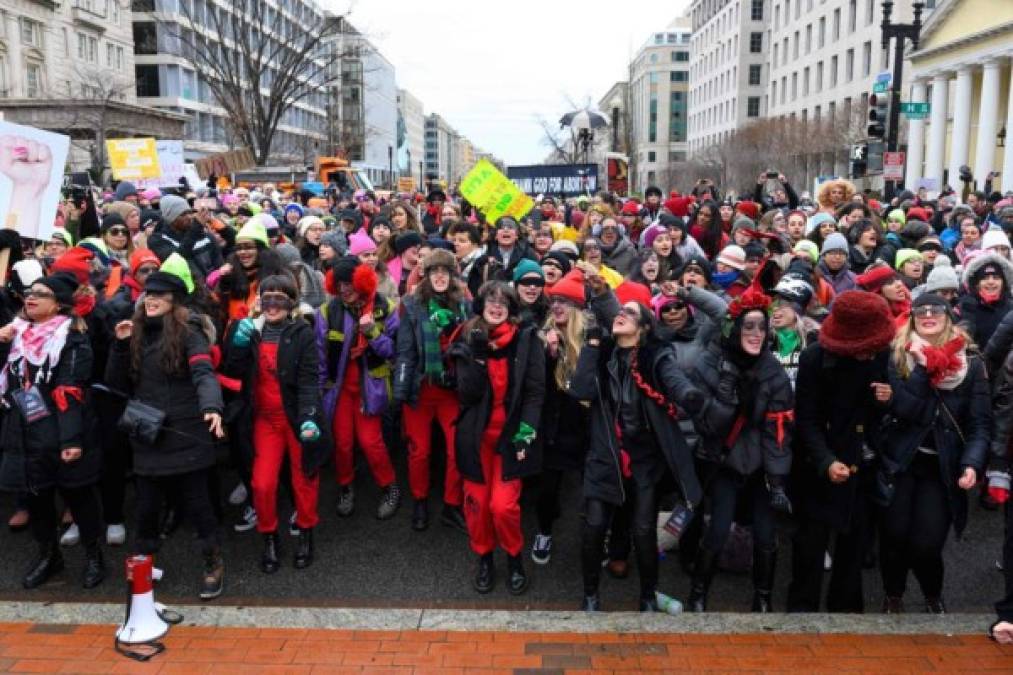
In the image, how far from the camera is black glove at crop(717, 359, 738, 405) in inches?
182

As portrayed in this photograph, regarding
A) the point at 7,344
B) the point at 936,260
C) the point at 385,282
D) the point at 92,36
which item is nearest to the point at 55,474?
the point at 7,344

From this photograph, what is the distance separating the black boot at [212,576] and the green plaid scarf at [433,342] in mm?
1764

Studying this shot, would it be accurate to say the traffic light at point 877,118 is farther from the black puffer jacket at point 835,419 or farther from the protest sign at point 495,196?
the black puffer jacket at point 835,419

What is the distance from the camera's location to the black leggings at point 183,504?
499 centimetres

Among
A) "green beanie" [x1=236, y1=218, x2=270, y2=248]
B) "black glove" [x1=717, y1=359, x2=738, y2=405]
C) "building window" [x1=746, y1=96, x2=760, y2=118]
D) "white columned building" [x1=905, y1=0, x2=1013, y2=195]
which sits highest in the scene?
"building window" [x1=746, y1=96, x2=760, y2=118]

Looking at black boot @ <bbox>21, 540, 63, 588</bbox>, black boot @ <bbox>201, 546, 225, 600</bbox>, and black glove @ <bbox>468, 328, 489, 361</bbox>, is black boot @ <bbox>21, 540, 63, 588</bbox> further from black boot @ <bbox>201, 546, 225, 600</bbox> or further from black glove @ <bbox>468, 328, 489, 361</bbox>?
black glove @ <bbox>468, 328, 489, 361</bbox>

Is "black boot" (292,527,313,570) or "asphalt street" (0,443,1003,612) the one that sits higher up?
"black boot" (292,527,313,570)

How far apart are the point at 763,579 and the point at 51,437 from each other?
4334 mm

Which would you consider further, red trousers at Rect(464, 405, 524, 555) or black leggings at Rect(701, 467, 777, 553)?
red trousers at Rect(464, 405, 524, 555)

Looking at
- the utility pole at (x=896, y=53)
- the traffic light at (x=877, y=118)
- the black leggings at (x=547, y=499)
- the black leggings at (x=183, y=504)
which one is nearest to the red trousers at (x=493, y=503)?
the black leggings at (x=547, y=499)

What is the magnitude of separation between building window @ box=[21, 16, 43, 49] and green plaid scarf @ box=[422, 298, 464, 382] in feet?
189

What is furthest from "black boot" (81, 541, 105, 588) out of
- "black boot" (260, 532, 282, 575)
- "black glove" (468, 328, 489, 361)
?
"black glove" (468, 328, 489, 361)

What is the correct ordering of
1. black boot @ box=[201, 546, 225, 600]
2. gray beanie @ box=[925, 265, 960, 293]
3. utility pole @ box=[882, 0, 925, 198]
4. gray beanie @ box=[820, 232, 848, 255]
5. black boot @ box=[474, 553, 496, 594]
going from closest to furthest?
black boot @ box=[201, 546, 225, 600], black boot @ box=[474, 553, 496, 594], gray beanie @ box=[925, 265, 960, 293], gray beanie @ box=[820, 232, 848, 255], utility pole @ box=[882, 0, 925, 198]

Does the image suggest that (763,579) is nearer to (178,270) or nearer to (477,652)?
(477,652)
